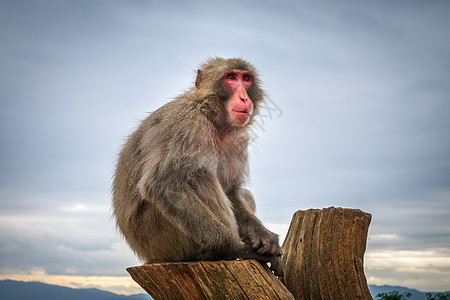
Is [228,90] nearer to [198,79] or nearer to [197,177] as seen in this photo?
[198,79]

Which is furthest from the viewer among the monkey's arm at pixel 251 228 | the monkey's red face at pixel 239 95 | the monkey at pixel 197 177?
the monkey's red face at pixel 239 95

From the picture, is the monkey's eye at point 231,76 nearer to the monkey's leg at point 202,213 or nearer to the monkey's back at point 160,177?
the monkey's back at point 160,177

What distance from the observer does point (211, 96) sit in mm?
5754

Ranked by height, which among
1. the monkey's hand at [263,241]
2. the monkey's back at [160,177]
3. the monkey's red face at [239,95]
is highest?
the monkey's red face at [239,95]

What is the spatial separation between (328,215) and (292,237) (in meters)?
0.65

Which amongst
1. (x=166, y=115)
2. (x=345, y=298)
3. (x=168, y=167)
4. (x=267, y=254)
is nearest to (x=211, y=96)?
(x=166, y=115)

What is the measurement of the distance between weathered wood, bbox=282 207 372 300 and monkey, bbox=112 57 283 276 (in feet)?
2.36

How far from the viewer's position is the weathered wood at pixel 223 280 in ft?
15.7

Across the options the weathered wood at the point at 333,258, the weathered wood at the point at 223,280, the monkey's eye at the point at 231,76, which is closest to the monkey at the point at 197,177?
the monkey's eye at the point at 231,76

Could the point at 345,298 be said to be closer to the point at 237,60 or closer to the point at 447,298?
the point at 237,60

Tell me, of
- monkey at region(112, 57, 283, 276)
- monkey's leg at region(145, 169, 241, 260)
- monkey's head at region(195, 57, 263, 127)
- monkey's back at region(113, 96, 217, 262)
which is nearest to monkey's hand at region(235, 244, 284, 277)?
monkey at region(112, 57, 283, 276)

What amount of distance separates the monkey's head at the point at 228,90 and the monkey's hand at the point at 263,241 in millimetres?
1314

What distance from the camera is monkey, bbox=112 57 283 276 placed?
16.9 feet

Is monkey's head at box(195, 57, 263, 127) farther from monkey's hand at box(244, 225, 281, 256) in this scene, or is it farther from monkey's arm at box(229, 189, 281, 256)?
monkey's hand at box(244, 225, 281, 256)
